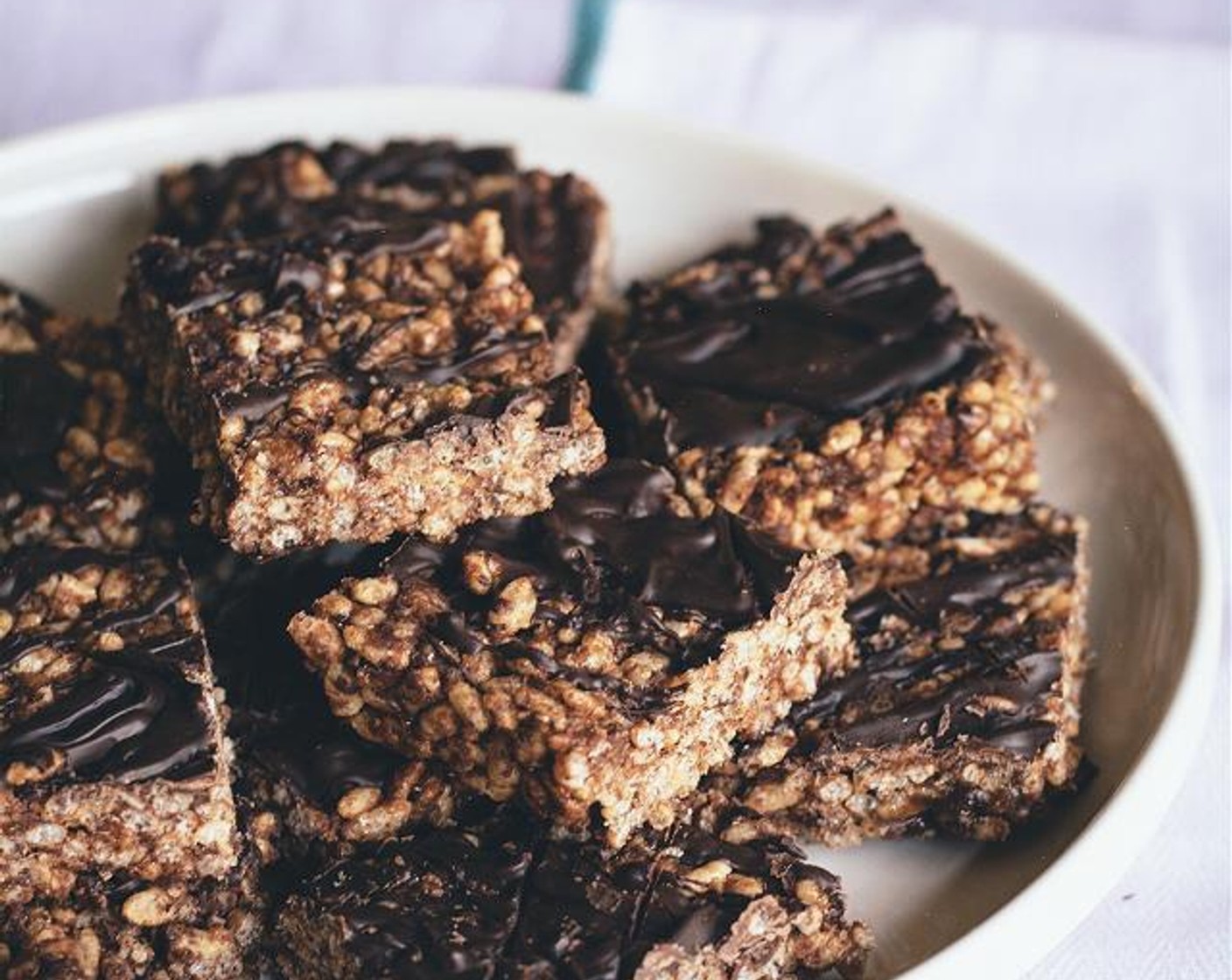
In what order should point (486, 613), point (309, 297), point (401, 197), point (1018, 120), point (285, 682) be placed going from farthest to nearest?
1. point (1018, 120)
2. point (401, 197)
3. point (309, 297)
4. point (285, 682)
5. point (486, 613)

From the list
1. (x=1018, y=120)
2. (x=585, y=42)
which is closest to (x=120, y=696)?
(x=585, y=42)

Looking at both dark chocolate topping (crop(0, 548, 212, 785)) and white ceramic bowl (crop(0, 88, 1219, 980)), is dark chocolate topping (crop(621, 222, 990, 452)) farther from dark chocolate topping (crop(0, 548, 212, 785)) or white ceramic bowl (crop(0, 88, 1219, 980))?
dark chocolate topping (crop(0, 548, 212, 785))

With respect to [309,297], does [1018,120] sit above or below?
below

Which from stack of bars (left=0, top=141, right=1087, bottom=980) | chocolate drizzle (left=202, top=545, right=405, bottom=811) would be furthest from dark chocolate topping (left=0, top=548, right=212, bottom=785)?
chocolate drizzle (left=202, top=545, right=405, bottom=811)

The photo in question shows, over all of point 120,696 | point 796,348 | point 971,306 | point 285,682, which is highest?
point 796,348

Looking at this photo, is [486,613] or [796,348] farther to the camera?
[796,348]

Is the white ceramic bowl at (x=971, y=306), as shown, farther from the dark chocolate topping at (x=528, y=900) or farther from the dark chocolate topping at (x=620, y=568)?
the dark chocolate topping at (x=620, y=568)

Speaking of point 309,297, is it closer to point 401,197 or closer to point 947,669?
point 401,197

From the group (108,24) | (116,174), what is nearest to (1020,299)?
(116,174)
